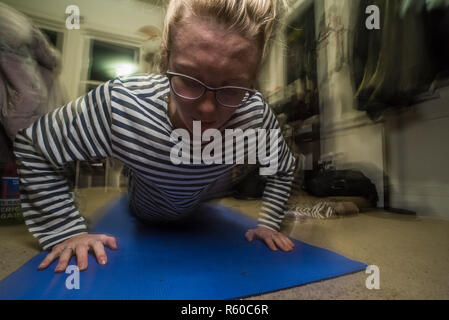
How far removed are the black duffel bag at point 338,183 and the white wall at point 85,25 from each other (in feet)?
2.31

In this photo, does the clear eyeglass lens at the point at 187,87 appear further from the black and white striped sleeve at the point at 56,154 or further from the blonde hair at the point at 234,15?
the black and white striped sleeve at the point at 56,154

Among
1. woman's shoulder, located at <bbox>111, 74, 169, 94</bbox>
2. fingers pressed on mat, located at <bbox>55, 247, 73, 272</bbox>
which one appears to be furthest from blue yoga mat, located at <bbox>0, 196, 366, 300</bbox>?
woman's shoulder, located at <bbox>111, 74, 169, 94</bbox>

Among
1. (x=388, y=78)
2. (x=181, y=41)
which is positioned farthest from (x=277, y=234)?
(x=388, y=78)

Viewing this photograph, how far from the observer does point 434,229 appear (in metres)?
0.65

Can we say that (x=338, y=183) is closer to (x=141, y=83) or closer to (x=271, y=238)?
(x=271, y=238)

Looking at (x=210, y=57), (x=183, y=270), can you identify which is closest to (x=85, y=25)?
(x=210, y=57)

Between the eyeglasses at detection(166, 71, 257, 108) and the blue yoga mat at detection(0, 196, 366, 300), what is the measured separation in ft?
1.00

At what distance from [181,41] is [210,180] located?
363 mm

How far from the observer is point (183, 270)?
14.7 inches

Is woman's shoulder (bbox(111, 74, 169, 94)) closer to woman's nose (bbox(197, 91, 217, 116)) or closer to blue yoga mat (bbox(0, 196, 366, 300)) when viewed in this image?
woman's nose (bbox(197, 91, 217, 116))

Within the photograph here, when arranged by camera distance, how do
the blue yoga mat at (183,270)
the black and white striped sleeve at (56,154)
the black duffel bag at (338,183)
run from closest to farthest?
the blue yoga mat at (183,270)
the black and white striped sleeve at (56,154)
the black duffel bag at (338,183)

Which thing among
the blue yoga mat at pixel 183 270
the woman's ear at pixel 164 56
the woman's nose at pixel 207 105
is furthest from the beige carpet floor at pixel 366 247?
the woman's ear at pixel 164 56

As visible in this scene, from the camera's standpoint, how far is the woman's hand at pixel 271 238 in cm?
51

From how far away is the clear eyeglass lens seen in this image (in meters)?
0.33
